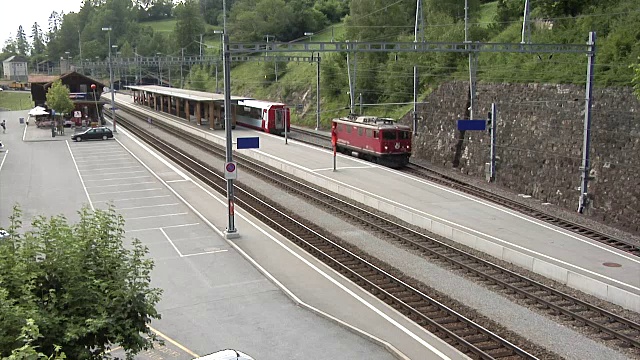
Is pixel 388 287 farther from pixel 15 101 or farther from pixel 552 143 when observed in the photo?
pixel 15 101

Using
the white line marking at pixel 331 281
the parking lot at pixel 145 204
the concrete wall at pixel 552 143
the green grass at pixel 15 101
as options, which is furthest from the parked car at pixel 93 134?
the green grass at pixel 15 101

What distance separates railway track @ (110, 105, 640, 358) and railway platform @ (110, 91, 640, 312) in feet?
2.76

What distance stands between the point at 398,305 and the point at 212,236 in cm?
→ 803

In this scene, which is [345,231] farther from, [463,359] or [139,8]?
[139,8]

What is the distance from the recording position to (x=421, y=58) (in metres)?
46.5

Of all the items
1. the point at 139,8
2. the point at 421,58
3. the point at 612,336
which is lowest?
the point at 612,336

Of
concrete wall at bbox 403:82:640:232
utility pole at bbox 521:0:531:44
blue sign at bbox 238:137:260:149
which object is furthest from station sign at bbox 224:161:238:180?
utility pole at bbox 521:0:531:44

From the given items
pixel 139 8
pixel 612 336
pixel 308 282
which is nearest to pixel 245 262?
pixel 308 282

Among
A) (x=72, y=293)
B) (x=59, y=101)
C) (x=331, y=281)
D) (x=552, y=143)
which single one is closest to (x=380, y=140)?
(x=552, y=143)

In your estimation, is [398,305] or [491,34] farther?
[491,34]

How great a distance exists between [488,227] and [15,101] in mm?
105032

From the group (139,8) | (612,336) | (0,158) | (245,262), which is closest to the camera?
(612,336)

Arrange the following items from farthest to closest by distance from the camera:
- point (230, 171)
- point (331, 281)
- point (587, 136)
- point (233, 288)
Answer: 1. point (587, 136)
2. point (230, 171)
3. point (331, 281)
4. point (233, 288)

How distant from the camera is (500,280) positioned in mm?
16047
